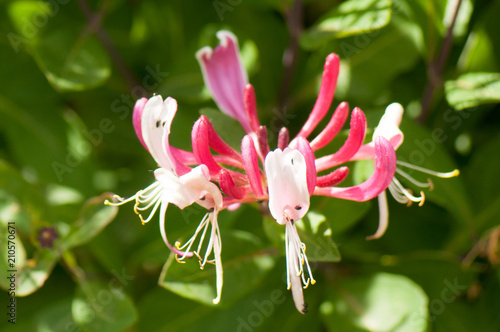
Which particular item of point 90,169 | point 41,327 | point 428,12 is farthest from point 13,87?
point 428,12

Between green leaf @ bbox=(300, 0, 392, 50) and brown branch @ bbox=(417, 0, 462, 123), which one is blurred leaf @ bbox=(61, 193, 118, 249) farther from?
brown branch @ bbox=(417, 0, 462, 123)

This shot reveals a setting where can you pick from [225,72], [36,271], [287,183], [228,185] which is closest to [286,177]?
[287,183]

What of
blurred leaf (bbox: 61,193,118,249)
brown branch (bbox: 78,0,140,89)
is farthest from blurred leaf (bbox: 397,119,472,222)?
brown branch (bbox: 78,0,140,89)

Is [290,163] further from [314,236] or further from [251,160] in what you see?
[314,236]

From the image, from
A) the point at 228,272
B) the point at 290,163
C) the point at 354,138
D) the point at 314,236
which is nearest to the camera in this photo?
the point at 290,163

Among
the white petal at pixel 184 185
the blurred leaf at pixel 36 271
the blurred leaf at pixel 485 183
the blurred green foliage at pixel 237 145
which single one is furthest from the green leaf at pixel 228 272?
the blurred leaf at pixel 485 183

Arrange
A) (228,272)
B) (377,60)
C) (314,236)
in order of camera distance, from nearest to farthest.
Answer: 1. (314,236)
2. (228,272)
3. (377,60)

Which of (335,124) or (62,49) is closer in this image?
(335,124)
